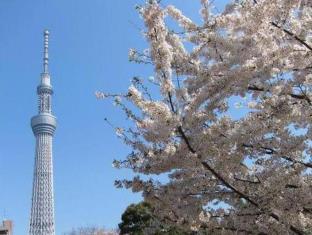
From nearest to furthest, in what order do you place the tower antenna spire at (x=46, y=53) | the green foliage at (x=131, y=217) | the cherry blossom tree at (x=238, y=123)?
the cherry blossom tree at (x=238, y=123) < the green foliage at (x=131, y=217) < the tower antenna spire at (x=46, y=53)

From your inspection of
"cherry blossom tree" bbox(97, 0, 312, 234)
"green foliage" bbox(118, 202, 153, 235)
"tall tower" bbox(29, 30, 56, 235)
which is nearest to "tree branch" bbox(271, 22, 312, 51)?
"cherry blossom tree" bbox(97, 0, 312, 234)

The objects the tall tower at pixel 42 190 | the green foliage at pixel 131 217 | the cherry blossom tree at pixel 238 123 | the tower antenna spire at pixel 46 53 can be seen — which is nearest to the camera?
the cherry blossom tree at pixel 238 123

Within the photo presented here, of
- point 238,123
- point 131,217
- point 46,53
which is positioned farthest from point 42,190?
point 238,123

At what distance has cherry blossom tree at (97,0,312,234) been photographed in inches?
204

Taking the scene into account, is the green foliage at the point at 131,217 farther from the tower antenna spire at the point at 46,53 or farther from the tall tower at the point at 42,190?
the tower antenna spire at the point at 46,53

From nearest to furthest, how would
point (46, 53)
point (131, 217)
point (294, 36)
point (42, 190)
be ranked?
point (294, 36) → point (131, 217) → point (42, 190) → point (46, 53)

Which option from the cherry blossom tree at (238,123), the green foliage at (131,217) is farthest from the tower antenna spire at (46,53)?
the cherry blossom tree at (238,123)

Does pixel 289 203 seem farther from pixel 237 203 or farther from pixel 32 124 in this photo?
pixel 32 124

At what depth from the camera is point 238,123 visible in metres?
5.35

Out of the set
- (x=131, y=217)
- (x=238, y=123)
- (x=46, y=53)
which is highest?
(x=46, y=53)

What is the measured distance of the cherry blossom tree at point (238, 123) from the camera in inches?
204

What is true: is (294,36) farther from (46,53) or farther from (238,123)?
(46,53)

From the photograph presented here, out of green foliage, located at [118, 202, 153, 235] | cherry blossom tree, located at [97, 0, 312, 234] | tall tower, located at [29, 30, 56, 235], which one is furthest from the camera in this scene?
tall tower, located at [29, 30, 56, 235]

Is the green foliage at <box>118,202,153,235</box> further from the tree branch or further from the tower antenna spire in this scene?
the tower antenna spire
